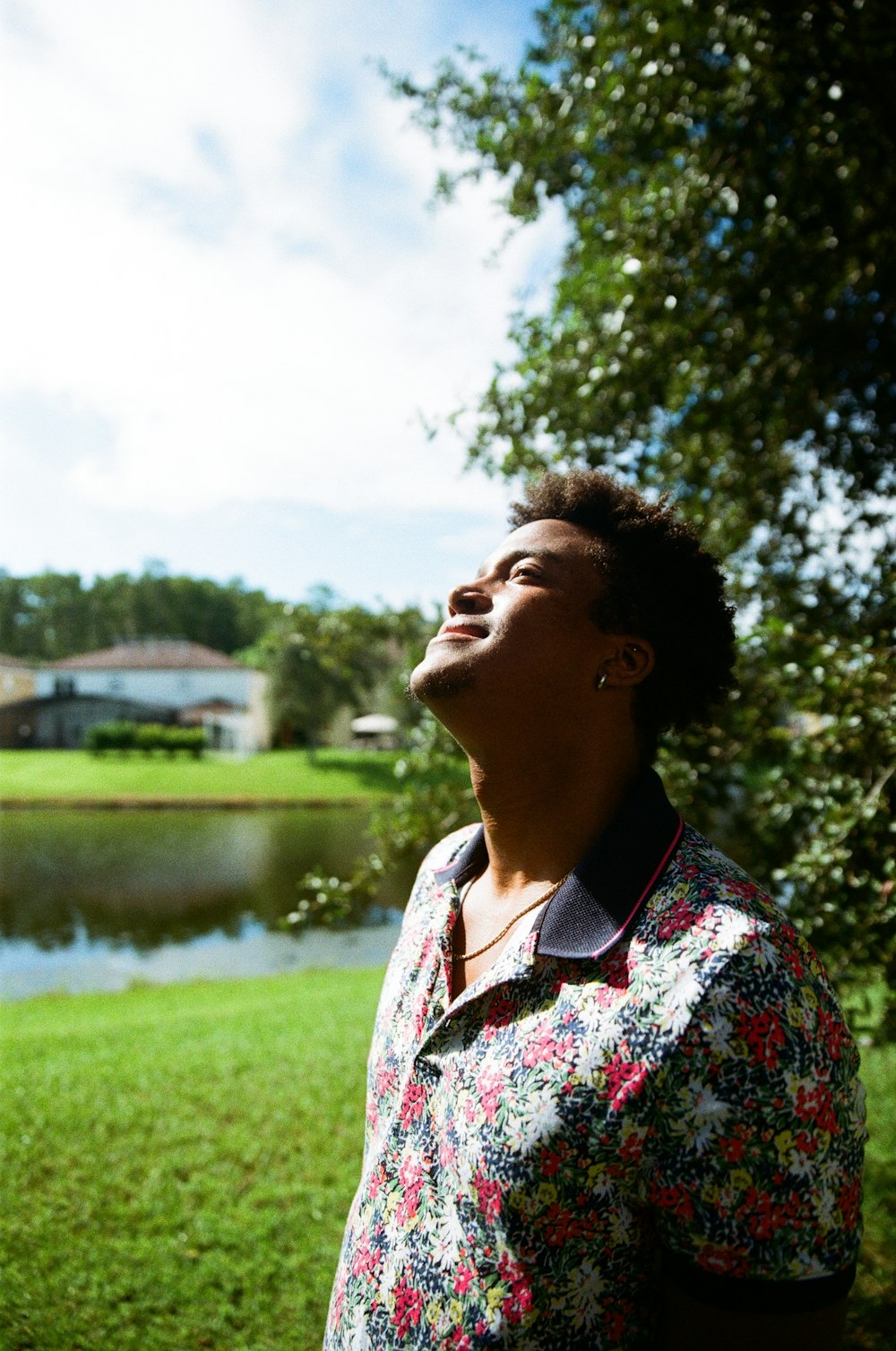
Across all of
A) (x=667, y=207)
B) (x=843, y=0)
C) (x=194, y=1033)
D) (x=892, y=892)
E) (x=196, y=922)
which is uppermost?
(x=843, y=0)

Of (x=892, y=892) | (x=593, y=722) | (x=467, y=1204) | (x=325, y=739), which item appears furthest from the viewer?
(x=325, y=739)

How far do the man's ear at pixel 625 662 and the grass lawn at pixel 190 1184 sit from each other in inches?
121

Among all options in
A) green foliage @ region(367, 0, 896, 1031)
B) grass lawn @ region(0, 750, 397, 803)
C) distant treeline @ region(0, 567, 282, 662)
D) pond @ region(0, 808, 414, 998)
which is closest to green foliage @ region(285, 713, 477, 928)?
green foliage @ region(367, 0, 896, 1031)

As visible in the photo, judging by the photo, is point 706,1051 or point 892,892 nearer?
point 706,1051

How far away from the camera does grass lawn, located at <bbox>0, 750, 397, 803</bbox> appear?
59.2ft

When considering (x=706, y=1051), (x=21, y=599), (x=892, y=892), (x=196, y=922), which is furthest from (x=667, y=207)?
(x=21, y=599)

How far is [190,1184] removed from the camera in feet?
14.5

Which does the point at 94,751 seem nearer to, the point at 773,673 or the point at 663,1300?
the point at 773,673

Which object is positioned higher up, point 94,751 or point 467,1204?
point 467,1204

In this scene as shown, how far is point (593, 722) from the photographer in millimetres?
1768

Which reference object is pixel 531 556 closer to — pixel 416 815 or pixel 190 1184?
pixel 416 815

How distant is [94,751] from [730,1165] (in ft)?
81.1

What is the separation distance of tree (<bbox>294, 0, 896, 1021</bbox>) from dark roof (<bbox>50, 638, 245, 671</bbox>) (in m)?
28.7

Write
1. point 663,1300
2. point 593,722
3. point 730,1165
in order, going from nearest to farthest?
point 730,1165, point 663,1300, point 593,722
